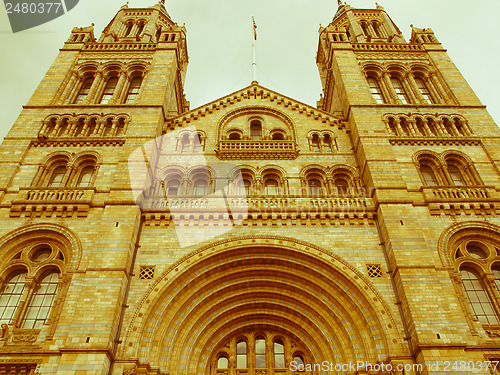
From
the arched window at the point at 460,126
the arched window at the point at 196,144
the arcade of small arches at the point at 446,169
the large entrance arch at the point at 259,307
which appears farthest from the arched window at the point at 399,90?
the large entrance arch at the point at 259,307

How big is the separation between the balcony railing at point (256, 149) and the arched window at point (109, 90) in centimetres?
752

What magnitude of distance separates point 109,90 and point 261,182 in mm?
11096

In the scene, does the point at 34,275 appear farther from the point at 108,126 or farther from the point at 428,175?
the point at 428,175

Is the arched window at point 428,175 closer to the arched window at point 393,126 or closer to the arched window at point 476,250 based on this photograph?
the arched window at point 393,126

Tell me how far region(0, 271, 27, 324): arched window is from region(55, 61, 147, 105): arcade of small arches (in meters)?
9.87

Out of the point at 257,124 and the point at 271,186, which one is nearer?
the point at 271,186

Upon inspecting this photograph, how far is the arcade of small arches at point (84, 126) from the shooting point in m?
18.9

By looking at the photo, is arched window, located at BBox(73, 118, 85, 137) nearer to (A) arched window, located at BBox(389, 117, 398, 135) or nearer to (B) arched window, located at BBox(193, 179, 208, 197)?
(B) arched window, located at BBox(193, 179, 208, 197)

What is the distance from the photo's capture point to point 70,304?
12859 mm

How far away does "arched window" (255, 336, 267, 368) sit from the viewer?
1458 centimetres

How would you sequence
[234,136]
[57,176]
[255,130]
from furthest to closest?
[255,130] → [234,136] → [57,176]

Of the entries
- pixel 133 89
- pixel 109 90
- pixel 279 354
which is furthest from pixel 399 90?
pixel 109 90

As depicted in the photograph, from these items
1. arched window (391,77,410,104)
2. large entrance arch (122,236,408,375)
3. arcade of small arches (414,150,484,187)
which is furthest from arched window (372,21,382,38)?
large entrance arch (122,236,408,375)

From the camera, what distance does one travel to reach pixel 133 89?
2250 centimetres
